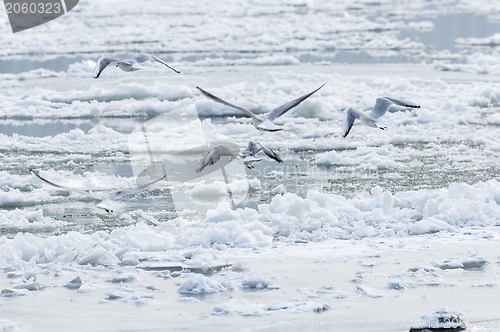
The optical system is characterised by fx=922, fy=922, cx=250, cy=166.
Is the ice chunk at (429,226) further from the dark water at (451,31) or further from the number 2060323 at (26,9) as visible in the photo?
the number 2060323 at (26,9)

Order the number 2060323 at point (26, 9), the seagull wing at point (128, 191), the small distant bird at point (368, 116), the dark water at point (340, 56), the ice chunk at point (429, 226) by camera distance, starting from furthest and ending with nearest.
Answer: the number 2060323 at point (26, 9) → the dark water at point (340, 56) → the ice chunk at point (429, 226) → the seagull wing at point (128, 191) → the small distant bird at point (368, 116)

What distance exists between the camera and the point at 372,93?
51.8 feet

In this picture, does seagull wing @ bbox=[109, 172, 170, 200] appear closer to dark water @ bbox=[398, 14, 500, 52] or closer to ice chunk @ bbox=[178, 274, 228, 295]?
ice chunk @ bbox=[178, 274, 228, 295]

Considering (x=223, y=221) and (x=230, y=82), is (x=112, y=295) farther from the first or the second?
(x=230, y=82)

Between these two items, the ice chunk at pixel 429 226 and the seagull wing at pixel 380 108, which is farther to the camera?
the ice chunk at pixel 429 226

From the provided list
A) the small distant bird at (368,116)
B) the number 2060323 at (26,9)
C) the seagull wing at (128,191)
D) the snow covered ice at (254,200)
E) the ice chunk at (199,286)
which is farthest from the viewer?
the number 2060323 at (26,9)

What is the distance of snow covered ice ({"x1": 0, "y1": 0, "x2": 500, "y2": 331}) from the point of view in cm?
679

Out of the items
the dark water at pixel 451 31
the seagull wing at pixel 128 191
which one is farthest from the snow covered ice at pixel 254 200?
the dark water at pixel 451 31

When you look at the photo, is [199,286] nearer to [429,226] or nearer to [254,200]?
[429,226]

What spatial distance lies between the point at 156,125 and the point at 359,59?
828cm

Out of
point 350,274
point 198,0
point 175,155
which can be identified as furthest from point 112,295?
point 198,0

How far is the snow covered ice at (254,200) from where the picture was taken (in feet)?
22.3

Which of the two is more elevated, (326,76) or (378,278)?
(378,278)

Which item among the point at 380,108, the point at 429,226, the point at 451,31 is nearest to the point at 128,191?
the point at 380,108
